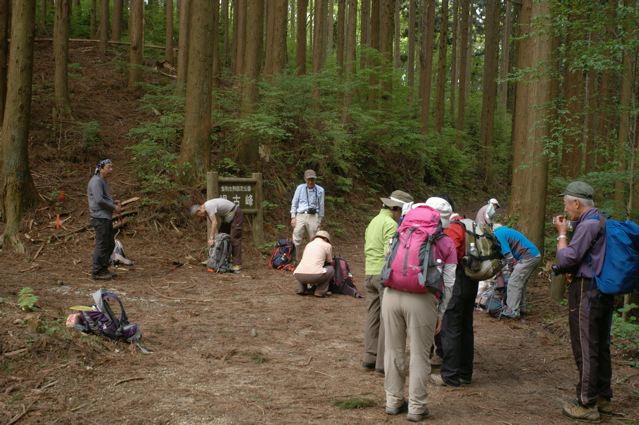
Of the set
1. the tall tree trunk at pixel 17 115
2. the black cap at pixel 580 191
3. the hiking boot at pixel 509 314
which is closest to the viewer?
the black cap at pixel 580 191

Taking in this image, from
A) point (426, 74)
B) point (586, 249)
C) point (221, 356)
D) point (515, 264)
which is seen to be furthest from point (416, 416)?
point (426, 74)

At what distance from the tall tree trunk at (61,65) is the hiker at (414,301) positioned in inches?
584

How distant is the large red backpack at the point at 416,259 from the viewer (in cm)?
464

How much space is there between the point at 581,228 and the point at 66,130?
1485 centimetres

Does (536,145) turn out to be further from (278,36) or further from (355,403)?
(278,36)

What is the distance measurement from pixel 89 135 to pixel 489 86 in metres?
19.8

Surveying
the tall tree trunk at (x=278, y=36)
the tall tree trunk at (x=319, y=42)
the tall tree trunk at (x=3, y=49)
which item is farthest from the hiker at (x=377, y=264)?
the tall tree trunk at (x=319, y=42)

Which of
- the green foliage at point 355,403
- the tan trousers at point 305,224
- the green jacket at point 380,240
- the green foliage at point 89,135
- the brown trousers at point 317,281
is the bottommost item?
the green foliage at point 355,403

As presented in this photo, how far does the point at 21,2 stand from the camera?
11.5m

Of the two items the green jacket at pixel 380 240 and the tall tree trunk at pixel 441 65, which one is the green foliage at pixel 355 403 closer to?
the green jacket at pixel 380 240

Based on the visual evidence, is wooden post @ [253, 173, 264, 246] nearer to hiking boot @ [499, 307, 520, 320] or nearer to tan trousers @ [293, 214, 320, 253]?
tan trousers @ [293, 214, 320, 253]

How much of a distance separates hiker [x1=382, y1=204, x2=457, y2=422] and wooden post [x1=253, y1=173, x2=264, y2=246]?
863 cm

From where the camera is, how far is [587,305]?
508 centimetres

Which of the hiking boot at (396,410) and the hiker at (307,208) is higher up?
the hiker at (307,208)
